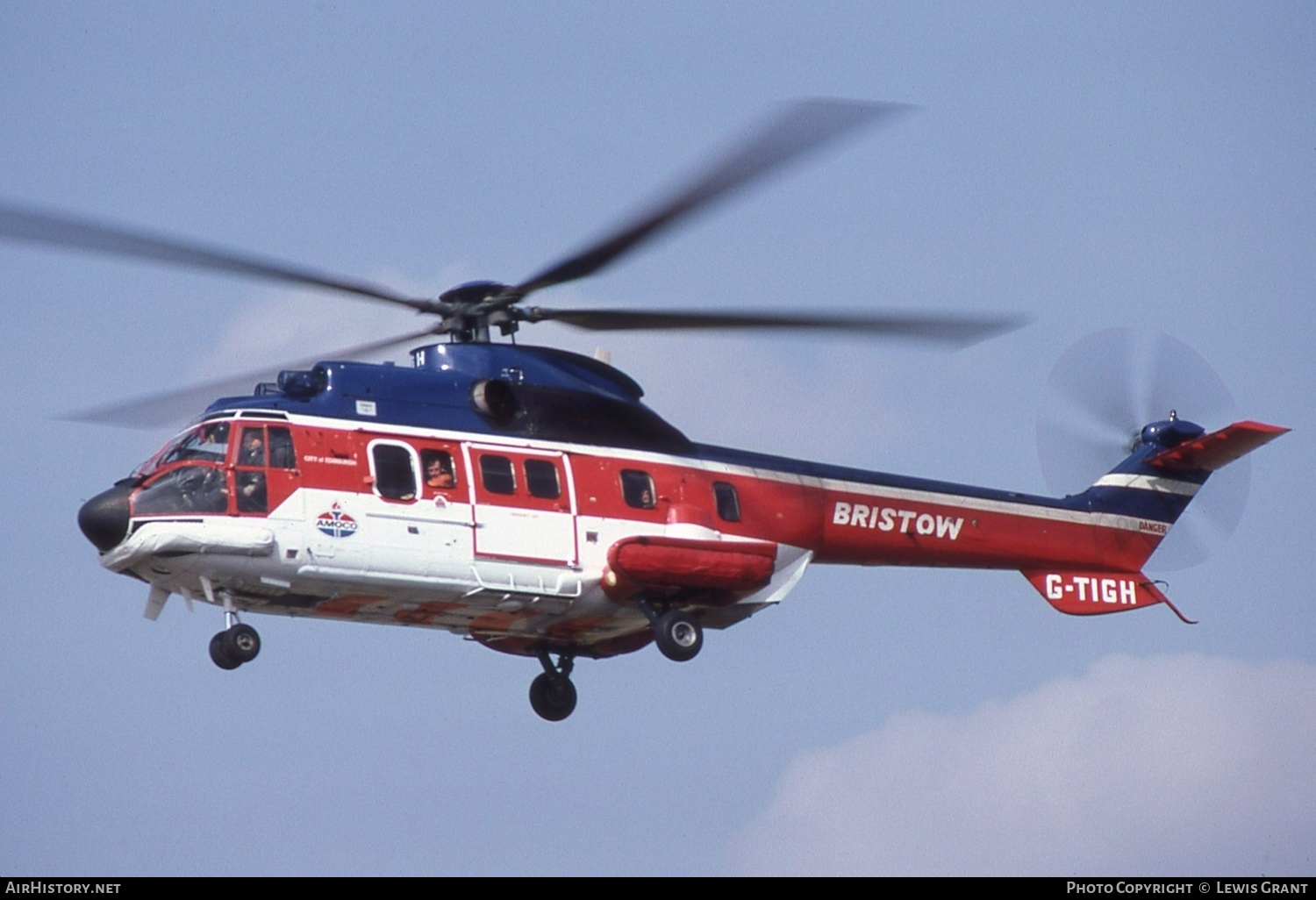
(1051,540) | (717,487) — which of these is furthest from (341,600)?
(1051,540)

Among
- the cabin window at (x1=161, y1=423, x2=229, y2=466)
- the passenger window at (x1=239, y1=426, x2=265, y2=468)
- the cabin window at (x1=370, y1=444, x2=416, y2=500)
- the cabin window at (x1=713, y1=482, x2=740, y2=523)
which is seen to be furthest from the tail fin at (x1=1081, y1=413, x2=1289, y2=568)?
the cabin window at (x1=161, y1=423, x2=229, y2=466)

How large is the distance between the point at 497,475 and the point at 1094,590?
8194 millimetres

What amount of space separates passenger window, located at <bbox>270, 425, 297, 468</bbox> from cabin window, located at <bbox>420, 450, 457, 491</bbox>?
52.0 inches

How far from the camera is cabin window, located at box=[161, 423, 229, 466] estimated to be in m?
21.3

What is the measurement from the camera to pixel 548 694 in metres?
24.3

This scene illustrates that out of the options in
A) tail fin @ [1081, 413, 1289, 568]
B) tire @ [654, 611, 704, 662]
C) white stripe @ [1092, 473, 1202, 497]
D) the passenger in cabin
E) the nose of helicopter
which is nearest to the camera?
the nose of helicopter

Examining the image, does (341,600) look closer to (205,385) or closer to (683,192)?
(205,385)

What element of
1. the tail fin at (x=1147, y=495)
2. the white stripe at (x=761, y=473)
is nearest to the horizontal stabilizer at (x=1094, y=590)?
the tail fin at (x=1147, y=495)

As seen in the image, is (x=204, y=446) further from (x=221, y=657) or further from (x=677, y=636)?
(x=677, y=636)

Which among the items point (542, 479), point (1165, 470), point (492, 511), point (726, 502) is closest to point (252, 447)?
point (492, 511)

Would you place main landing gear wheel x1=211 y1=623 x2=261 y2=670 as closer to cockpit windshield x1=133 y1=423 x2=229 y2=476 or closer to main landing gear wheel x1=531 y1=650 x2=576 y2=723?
cockpit windshield x1=133 y1=423 x2=229 y2=476

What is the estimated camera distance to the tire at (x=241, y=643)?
21094mm

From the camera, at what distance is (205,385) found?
76.9ft

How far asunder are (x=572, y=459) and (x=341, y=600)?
2.83 metres
